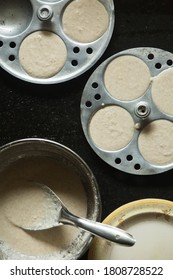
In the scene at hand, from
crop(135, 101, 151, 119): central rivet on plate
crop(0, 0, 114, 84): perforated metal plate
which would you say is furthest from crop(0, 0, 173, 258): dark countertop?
crop(135, 101, 151, 119): central rivet on plate

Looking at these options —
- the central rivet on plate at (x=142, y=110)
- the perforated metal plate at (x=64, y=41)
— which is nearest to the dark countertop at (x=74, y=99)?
the perforated metal plate at (x=64, y=41)

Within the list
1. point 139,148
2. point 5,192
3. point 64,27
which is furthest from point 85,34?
point 5,192

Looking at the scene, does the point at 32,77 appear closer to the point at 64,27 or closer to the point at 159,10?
the point at 64,27

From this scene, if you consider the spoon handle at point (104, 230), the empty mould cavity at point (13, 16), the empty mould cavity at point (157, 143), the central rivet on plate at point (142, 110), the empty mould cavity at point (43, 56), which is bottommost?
the spoon handle at point (104, 230)

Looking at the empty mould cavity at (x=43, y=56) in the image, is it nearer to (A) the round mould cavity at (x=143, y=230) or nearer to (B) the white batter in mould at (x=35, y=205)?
(B) the white batter in mould at (x=35, y=205)

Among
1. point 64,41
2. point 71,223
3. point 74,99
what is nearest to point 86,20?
point 64,41

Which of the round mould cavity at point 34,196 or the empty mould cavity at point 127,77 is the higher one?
the empty mould cavity at point 127,77

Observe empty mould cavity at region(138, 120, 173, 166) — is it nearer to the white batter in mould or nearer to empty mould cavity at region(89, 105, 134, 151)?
empty mould cavity at region(89, 105, 134, 151)

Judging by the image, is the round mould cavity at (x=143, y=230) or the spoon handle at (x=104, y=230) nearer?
the spoon handle at (x=104, y=230)
